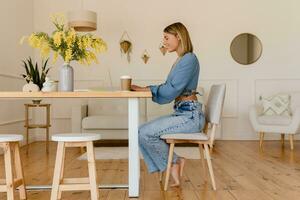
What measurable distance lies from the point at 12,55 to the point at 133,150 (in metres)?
3.17

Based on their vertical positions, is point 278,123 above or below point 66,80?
below

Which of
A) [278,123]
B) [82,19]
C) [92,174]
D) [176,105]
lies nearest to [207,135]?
[176,105]

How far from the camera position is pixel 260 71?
607 cm

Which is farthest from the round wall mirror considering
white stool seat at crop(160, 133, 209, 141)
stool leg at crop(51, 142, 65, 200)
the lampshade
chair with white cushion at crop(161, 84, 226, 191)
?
stool leg at crop(51, 142, 65, 200)

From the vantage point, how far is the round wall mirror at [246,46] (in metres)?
6.07

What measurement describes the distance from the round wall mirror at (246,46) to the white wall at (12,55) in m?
3.12

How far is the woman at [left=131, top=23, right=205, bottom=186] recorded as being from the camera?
8.84 ft

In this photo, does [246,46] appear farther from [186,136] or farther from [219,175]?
[186,136]

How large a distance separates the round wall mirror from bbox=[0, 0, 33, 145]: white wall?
123 inches

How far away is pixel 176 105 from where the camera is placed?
2.84m

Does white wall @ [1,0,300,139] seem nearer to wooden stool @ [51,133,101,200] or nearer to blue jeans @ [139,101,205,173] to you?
blue jeans @ [139,101,205,173]

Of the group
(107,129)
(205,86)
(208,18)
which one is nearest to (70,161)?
(107,129)

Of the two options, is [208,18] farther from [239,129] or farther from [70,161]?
[70,161]

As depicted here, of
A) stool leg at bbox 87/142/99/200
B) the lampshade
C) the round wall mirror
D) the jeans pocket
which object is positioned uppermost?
the lampshade
